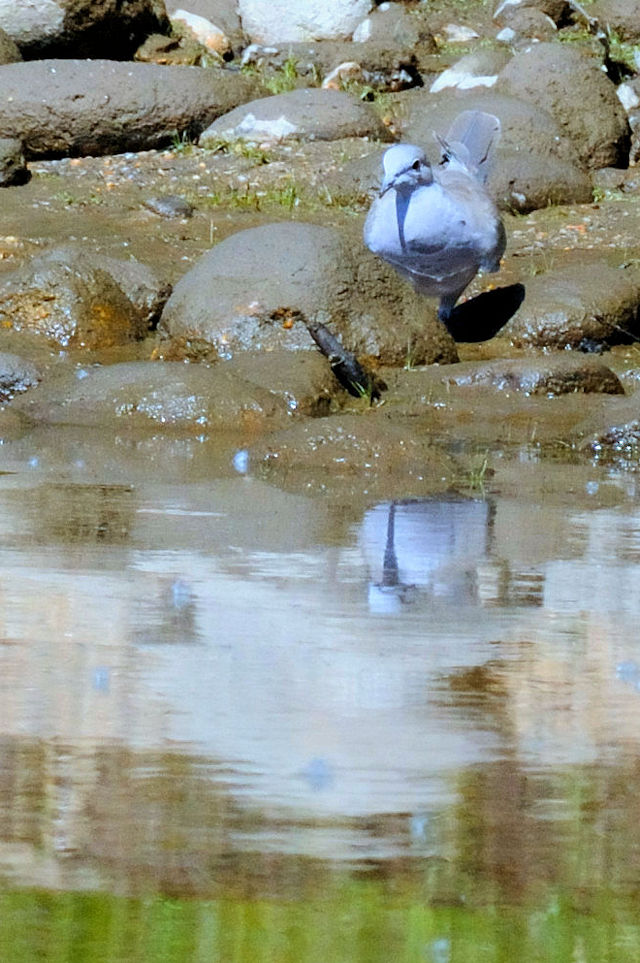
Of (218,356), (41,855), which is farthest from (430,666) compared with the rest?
(218,356)

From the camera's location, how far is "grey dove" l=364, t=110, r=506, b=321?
7.67 metres

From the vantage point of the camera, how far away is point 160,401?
6.77 meters

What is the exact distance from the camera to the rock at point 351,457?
5.61m

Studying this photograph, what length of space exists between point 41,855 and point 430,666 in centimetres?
113

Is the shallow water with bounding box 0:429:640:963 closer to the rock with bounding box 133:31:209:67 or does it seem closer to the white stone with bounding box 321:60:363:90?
the white stone with bounding box 321:60:363:90

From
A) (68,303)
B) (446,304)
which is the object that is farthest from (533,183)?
(68,303)

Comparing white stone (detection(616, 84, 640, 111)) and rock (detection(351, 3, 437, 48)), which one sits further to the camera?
rock (detection(351, 3, 437, 48))

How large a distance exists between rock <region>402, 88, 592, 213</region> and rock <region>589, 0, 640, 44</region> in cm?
338

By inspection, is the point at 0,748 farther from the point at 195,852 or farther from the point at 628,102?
the point at 628,102

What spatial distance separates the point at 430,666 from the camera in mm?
3012

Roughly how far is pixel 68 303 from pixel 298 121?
15.8ft

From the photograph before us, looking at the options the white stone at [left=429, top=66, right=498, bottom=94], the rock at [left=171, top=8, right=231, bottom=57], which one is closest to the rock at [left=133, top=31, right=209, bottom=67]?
the rock at [left=171, top=8, right=231, bottom=57]

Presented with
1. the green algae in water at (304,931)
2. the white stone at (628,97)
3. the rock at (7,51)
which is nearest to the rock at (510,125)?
the white stone at (628,97)

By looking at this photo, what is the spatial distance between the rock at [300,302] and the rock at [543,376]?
0.62m
